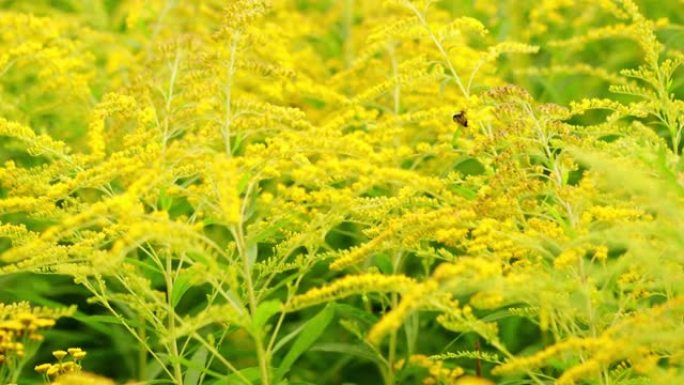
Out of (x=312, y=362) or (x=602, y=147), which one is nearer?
(x=602, y=147)

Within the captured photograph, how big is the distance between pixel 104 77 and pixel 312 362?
1871 millimetres

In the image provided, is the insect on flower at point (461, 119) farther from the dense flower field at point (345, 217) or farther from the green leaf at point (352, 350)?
the green leaf at point (352, 350)

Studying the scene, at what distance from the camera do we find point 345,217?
3.60 meters

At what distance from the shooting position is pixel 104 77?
5.09 metres

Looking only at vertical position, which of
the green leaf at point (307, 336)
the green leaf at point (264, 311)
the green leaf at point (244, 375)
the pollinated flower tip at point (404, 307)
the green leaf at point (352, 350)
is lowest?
the green leaf at point (352, 350)

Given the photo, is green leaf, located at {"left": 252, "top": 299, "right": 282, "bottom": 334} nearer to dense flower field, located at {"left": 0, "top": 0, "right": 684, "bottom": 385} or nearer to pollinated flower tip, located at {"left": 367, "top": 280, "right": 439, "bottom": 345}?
dense flower field, located at {"left": 0, "top": 0, "right": 684, "bottom": 385}

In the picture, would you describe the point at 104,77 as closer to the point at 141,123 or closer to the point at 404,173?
the point at 141,123

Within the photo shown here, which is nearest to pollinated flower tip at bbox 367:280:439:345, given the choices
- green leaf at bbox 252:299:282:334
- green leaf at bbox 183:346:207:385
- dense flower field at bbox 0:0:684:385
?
dense flower field at bbox 0:0:684:385

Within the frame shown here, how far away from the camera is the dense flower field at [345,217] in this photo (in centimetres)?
258

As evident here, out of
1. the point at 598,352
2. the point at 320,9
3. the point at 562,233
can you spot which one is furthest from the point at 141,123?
the point at 320,9

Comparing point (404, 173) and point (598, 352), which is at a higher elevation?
point (404, 173)

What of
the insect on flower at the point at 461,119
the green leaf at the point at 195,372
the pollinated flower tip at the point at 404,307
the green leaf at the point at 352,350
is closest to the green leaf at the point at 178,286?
the green leaf at the point at 195,372

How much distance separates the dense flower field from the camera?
258 cm

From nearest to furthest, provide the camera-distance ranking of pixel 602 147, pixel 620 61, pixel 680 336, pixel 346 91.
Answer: pixel 680 336 → pixel 602 147 → pixel 346 91 → pixel 620 61
